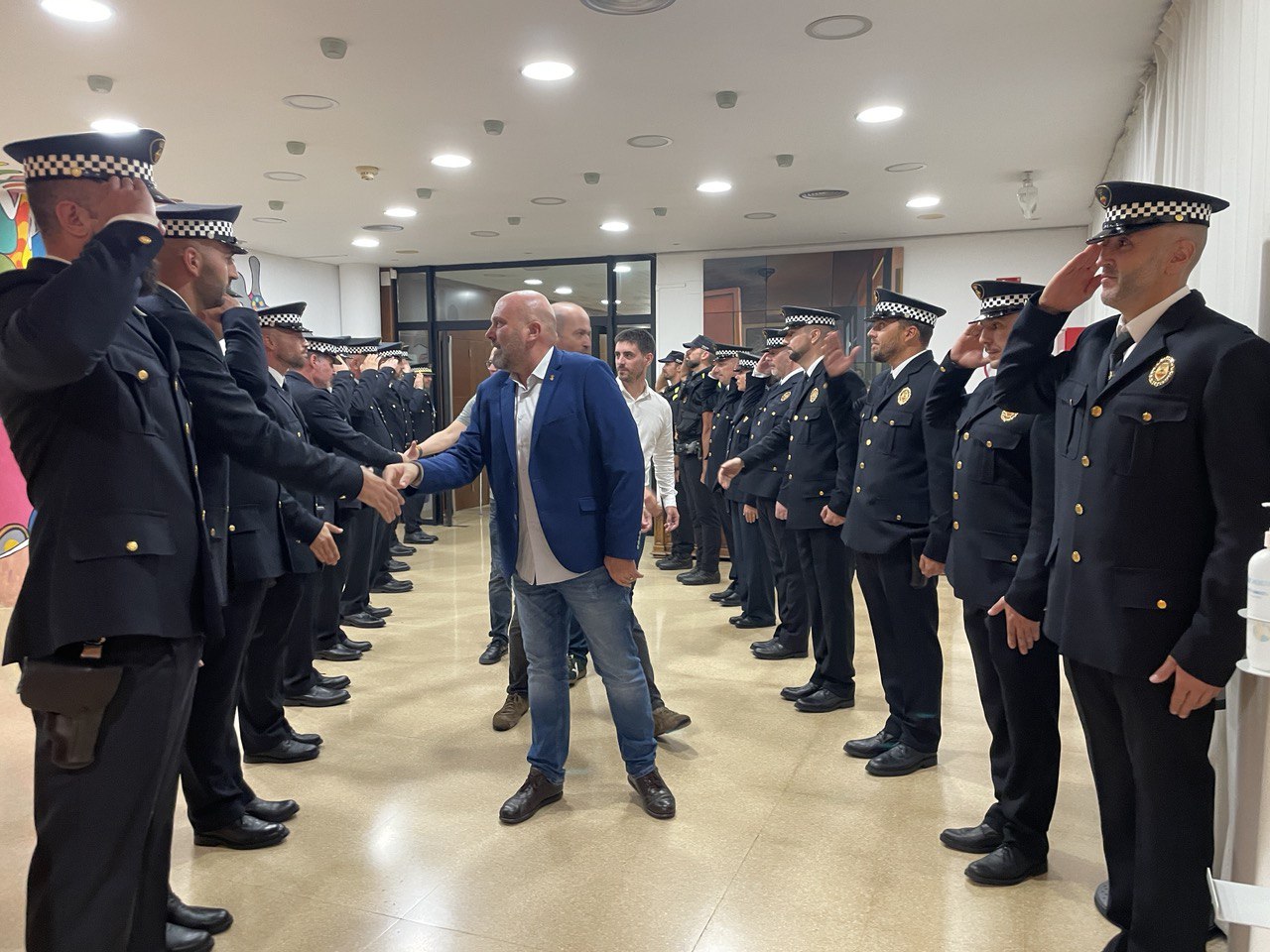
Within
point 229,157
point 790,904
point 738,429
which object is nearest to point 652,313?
point 738,429

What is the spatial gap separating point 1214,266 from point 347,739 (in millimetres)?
3585

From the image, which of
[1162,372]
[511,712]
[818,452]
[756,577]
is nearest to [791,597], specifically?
[756,577]

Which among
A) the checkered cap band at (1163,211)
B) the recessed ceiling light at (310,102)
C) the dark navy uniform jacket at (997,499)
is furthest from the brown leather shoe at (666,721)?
the recessed ceiling light at (310,102)

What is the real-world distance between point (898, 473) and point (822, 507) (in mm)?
756

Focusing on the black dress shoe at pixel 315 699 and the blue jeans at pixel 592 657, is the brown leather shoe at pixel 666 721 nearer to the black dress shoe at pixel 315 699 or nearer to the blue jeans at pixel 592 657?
the blue jeans at pixel 592 657

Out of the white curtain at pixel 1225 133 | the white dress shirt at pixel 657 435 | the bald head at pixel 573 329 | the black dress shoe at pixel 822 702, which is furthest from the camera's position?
the white dress shirt at pixel 657 435

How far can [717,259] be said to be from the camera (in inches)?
379

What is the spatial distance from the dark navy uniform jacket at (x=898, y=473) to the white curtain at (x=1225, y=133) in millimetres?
944

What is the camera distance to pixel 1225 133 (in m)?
2.47

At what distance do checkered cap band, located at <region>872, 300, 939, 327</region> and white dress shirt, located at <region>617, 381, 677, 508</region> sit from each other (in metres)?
1.35

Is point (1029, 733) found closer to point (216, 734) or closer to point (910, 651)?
point (910, 651)

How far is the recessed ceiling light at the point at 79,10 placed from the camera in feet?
11.3

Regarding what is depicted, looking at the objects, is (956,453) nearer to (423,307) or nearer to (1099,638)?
(1099,638)

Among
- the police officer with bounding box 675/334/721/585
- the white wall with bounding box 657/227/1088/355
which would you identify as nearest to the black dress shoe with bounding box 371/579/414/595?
the police officer with bounding box 675/334/721/585
